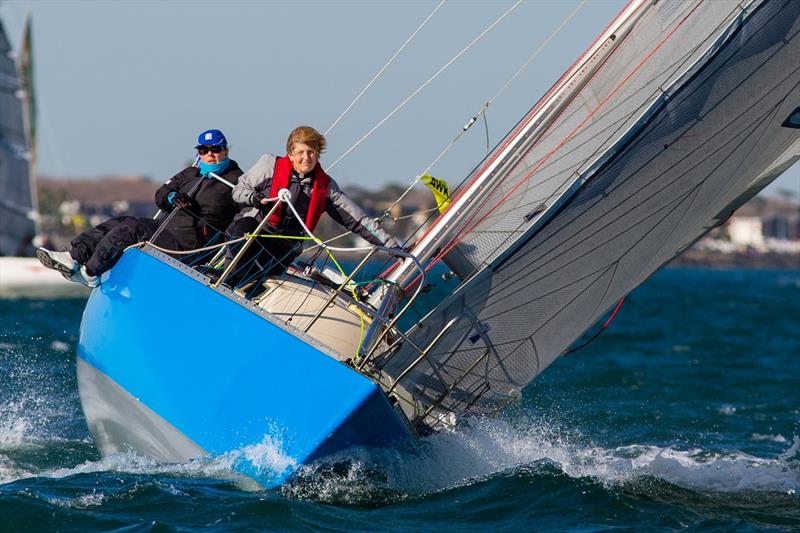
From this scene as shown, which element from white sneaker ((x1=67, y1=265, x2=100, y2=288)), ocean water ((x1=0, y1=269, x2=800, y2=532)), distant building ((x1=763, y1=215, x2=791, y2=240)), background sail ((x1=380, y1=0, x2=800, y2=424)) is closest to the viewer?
ocean water ((x1=0, y1=269, x2=800, y2=532))

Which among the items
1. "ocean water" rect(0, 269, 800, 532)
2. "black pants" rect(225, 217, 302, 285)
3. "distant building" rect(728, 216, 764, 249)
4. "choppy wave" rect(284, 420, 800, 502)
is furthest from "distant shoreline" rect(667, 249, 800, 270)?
"black pants" rect(225, 217, 302, 285)

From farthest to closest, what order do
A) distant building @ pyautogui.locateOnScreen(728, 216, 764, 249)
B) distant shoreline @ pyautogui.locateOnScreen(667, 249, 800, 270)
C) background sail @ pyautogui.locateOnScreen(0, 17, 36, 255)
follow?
distant building @ pyautogui.locateOnScreen(728, 216, 764, 249)
distant shoreline @ pyautogui.locateOnScreen(667, 249, 800, 270)
background sail @ pyautogui.locateOnScreen(0, 17, 36, 255)

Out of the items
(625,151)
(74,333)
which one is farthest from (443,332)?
(74,333)

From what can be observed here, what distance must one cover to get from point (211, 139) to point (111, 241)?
70 centimetres

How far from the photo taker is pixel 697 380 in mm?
11938

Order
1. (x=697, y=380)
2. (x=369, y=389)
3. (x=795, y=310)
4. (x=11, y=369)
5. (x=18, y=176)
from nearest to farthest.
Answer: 1. (x=369, y=389)
2. (x=11, y=369)
3. (x=697, y=380)
4. (x=795, y=310)
5. (x=18, y=176)

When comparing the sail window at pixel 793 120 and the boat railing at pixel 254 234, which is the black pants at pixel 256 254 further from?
the sail window at pixel 793 120

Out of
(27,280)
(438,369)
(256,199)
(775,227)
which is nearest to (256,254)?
(256,199)

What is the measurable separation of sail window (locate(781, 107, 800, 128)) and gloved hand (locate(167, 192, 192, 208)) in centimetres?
279

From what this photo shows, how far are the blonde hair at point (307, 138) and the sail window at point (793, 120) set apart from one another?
2091mm

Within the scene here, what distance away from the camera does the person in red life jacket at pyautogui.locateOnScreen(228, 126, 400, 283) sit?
19.5 feet

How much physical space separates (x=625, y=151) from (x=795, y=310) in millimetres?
23726

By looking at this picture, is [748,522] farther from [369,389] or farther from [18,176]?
[18,176]

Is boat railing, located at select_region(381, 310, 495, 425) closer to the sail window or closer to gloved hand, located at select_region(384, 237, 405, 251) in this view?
gloved hand, located at select_region(384, 237, 405, 251)
